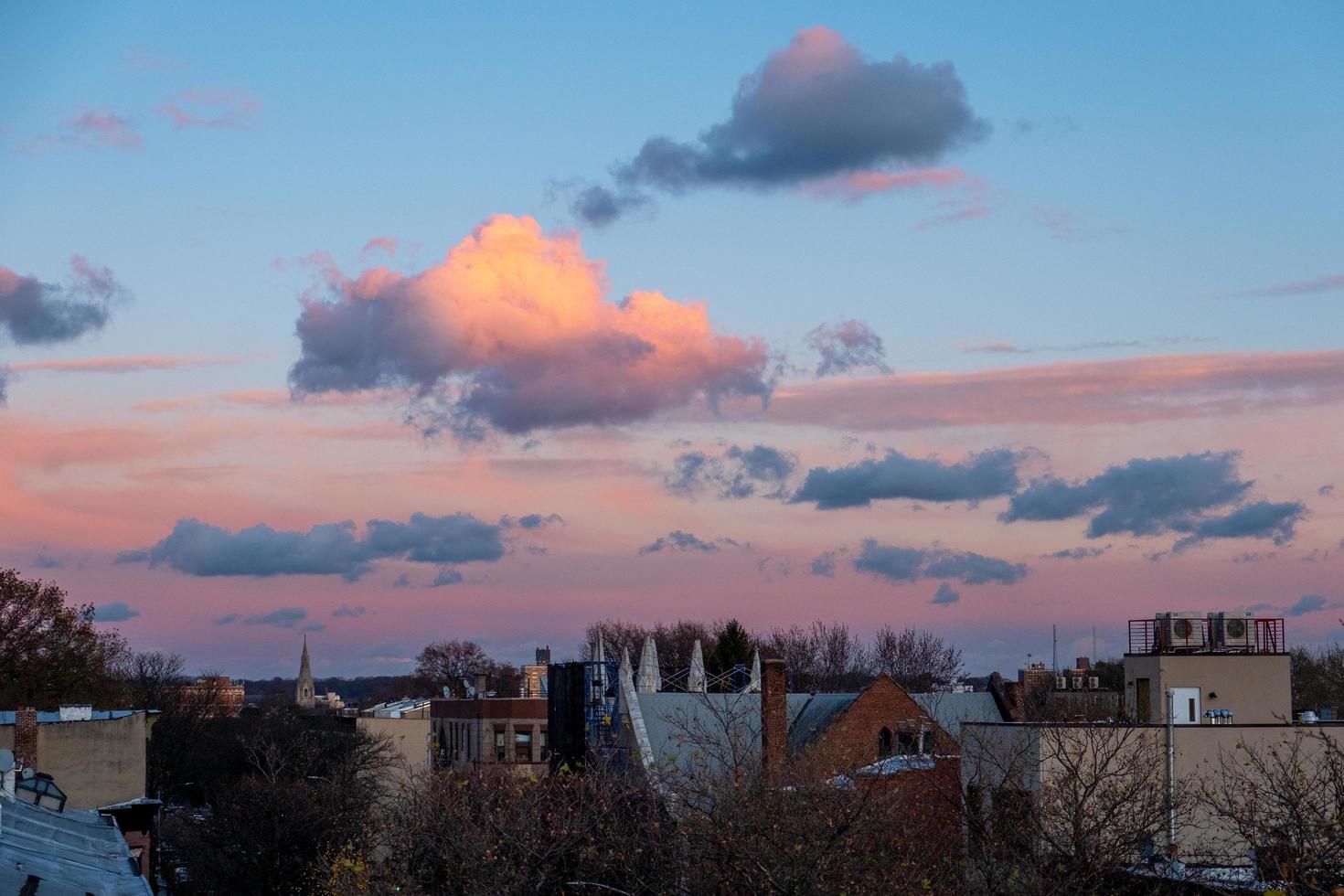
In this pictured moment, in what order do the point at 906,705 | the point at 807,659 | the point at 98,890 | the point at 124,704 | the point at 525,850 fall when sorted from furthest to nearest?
the point at 807,659 < the point at 124,704 < the point at 906,705 < the point at 525,850 < the point at 98,890

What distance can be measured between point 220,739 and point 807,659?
5059 cm

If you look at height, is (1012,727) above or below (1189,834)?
above

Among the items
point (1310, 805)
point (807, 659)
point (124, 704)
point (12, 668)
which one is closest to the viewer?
point (1310, 805)

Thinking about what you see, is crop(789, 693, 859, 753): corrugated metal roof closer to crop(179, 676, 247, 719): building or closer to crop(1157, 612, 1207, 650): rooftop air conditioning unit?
crop(1157, 612, 1207, 650): rooftop air conditioning unit

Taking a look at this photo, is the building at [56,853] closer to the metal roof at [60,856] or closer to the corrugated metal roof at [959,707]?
the metal roof at [60,856]

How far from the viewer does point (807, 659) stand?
12394 centimetres

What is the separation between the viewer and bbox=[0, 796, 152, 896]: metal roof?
20.9 m

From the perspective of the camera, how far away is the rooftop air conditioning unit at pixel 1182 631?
39.1 m

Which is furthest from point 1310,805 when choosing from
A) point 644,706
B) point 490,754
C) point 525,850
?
point 490,754

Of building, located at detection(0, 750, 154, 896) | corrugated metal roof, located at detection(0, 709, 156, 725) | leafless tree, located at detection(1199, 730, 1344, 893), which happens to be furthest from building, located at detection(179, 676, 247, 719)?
leafless tree, located at detection(1199, 730, 1344, 893)

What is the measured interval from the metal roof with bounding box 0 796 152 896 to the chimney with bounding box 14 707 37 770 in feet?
28.8

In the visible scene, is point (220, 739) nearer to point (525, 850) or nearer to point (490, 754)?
point (490, 754)

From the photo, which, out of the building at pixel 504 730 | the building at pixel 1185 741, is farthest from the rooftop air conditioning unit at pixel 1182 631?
the building at pixel 504 730

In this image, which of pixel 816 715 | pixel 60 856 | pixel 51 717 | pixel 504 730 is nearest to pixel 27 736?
pixel 51 717
